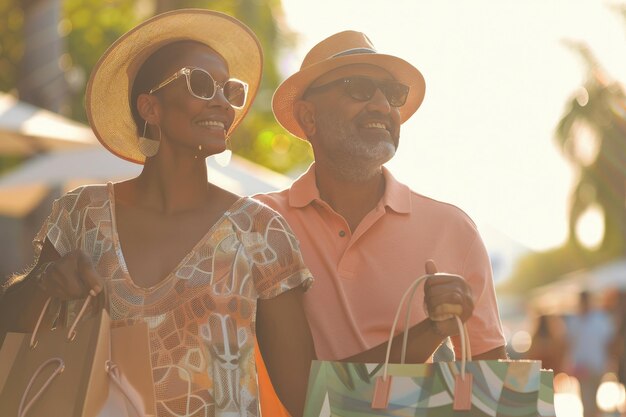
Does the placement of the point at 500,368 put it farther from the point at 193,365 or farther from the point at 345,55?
the point at 345,55

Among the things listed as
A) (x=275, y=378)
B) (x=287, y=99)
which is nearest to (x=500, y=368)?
(x=275, y=378)

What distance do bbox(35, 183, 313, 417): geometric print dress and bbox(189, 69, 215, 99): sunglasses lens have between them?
36cm

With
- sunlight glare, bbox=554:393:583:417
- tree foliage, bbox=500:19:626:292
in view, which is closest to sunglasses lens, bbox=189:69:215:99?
sunlight glare, bbox=554:393:583:417

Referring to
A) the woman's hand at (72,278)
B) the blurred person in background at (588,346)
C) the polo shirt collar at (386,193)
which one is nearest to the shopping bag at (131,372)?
the woman's hand at (72,278)

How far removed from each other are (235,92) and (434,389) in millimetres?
1113

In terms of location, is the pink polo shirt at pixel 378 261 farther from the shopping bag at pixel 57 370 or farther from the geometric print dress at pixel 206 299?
the shopping bag at pixel 57 370

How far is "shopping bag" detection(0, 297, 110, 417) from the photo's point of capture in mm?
3467

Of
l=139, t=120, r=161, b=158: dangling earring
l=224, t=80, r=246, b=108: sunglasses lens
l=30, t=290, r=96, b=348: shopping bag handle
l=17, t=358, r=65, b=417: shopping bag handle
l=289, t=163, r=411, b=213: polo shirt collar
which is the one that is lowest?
l=17, t=358, r=65, b=417: shopping bag handle

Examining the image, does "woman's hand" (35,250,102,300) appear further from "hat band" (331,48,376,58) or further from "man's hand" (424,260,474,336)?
"hat band" (331,48,376,58)

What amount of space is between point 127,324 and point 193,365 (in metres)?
0.22

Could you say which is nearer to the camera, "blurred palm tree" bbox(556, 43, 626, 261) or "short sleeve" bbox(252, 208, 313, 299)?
"short sleeve" bbox(252, 208, 313, 299)

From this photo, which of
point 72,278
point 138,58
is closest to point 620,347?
point 138,58

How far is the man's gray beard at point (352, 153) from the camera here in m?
4.64

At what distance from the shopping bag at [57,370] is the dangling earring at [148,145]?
2.12ft
